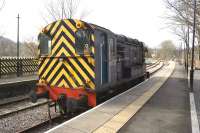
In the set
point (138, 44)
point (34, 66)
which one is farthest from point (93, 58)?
point (34, 66)

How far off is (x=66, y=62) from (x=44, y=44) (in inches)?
53.7

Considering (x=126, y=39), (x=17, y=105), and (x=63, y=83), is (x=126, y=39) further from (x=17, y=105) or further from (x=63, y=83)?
(x=17, y=105)

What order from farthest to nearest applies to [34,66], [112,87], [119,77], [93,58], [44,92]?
[34,66] → [119,77] → [112,87] → [44,92] → [93,58]

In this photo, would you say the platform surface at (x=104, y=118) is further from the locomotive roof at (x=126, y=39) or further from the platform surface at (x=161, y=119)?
the locomotive roof at (x=126, y=39)

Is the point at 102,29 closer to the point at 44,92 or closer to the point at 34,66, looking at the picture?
the point at 44,92

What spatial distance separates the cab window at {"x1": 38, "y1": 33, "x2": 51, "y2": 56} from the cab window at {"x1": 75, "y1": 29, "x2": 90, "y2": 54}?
1.34 m

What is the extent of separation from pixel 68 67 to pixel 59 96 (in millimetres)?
1123

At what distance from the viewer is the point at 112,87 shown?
9.93 metres

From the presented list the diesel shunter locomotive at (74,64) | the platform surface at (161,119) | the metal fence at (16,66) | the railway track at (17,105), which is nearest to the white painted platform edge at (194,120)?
the platform surface at (161,119)

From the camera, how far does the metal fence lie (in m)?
17.8

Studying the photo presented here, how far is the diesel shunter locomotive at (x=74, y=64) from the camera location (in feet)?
26.2

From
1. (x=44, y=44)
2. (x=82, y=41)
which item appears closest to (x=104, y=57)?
(x=82, y=41)

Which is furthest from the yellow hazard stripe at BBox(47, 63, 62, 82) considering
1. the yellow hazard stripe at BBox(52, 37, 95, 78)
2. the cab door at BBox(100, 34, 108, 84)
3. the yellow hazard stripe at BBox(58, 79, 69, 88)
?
the cab door at BBox(100, 34, 108, 84)

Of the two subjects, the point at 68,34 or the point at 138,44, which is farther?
Result: the point at 138,44
